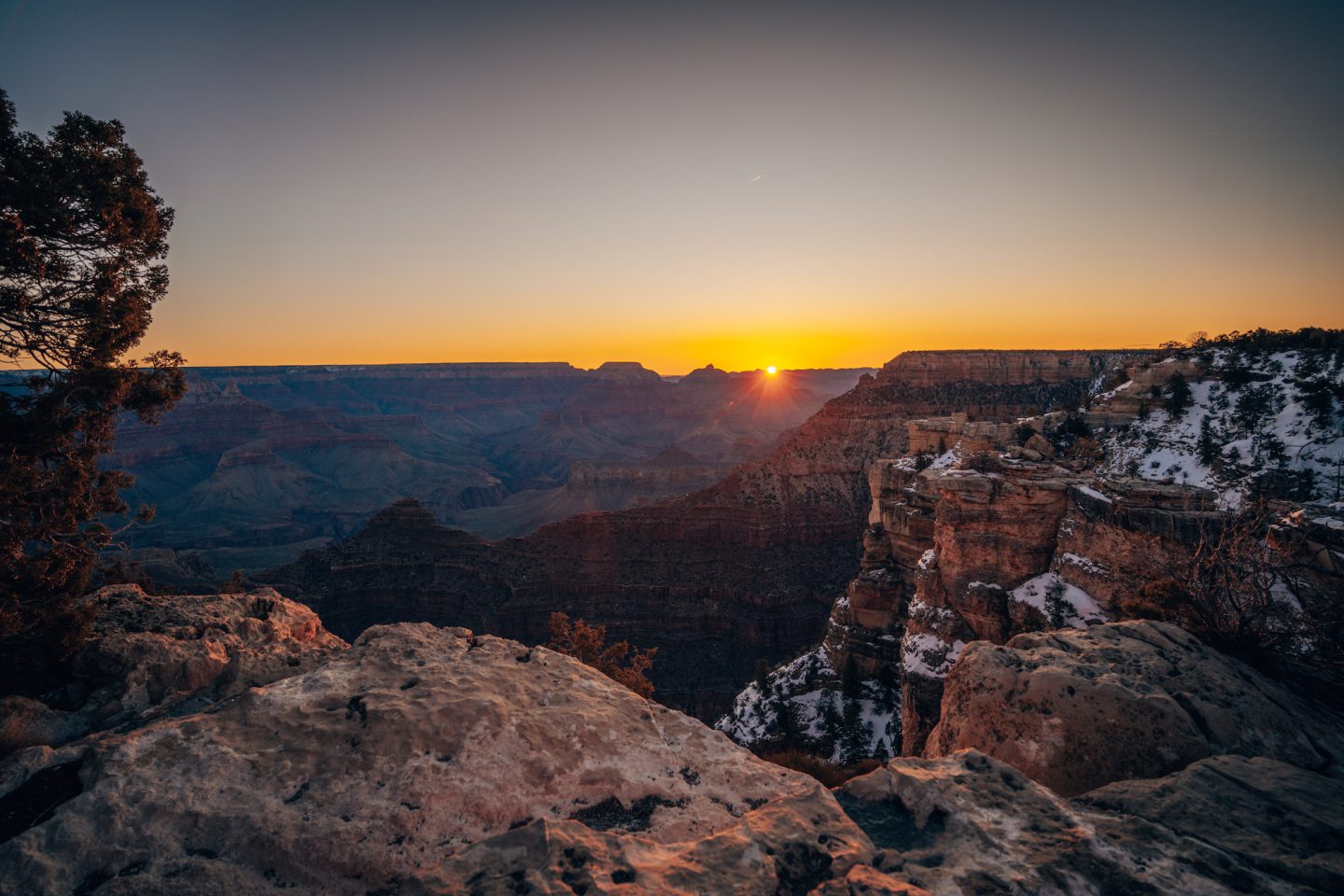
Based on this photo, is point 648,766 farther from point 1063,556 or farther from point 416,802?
point 1063,556

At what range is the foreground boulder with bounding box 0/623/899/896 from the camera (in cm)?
377

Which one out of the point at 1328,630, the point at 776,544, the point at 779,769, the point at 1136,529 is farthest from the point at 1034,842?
the point at 776,544

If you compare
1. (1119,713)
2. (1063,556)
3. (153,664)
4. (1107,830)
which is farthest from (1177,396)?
(153,664)

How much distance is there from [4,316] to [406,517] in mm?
49381

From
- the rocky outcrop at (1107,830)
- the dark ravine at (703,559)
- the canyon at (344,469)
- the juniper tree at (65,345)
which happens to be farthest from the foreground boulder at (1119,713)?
the canyon at (344,469)

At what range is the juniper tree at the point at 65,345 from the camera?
324 inches

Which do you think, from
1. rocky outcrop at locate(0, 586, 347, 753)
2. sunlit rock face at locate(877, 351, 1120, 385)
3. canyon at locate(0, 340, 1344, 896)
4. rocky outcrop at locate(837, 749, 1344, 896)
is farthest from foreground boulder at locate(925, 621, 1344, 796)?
sunlit rock face at locate(877, 351, 1120, 385)

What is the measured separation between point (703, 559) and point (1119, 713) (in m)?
43.8

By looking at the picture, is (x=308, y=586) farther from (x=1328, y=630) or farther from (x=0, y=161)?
(x=1328, y=630)

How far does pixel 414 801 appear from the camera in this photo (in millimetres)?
4520

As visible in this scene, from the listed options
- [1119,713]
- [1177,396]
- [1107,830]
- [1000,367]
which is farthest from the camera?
[1000,367]

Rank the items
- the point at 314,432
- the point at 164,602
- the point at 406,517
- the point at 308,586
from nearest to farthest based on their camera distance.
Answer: the point at 164,602
the point at 308,586
the point at 406,517
the point at 314,432

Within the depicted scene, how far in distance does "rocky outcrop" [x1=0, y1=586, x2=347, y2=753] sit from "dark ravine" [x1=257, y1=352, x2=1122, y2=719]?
32161 mm

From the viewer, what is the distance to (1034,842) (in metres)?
4.07
